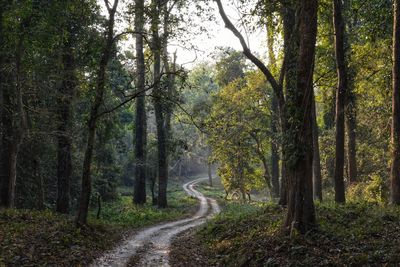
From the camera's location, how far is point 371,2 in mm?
16078

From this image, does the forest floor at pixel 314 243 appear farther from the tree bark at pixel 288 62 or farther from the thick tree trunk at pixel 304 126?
the tree bark at pixel 288 62

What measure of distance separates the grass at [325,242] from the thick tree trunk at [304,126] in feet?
2.04

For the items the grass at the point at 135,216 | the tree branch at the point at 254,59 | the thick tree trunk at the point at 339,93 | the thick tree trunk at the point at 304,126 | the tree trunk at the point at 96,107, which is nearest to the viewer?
the thick tree trunk at the point at 304,126

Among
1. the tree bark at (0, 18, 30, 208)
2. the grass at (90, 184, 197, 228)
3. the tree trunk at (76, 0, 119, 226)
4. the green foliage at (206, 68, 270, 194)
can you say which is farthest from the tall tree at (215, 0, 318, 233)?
the green foliage at (206, 68, 270, 194)

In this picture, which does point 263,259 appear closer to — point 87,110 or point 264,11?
point 264,11

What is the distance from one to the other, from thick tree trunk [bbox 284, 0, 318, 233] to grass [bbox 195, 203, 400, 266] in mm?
623

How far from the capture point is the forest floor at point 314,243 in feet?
32.8

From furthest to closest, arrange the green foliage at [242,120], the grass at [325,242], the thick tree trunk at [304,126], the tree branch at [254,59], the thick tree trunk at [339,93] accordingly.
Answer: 1. the green foliage at [242,120]
2. the thick tree trunk at [339,93]
3. the tree branch at [254,59]
4. the thick tree trunk at [304,126]
5. the grass at [325,242]

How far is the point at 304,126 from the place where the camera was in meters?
12.3

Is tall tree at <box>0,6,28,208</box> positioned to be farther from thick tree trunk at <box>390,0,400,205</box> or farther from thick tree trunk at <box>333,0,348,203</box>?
thick tree trunk at <box>390,0,400,205</box>

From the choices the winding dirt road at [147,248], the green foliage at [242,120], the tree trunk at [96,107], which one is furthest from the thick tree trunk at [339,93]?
the green foliage at [242,120]

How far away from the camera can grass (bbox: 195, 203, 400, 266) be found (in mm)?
9938

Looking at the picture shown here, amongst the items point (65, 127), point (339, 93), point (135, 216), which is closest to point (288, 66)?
point (339, 93)

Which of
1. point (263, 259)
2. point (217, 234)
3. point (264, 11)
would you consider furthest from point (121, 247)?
point (264, 11)
